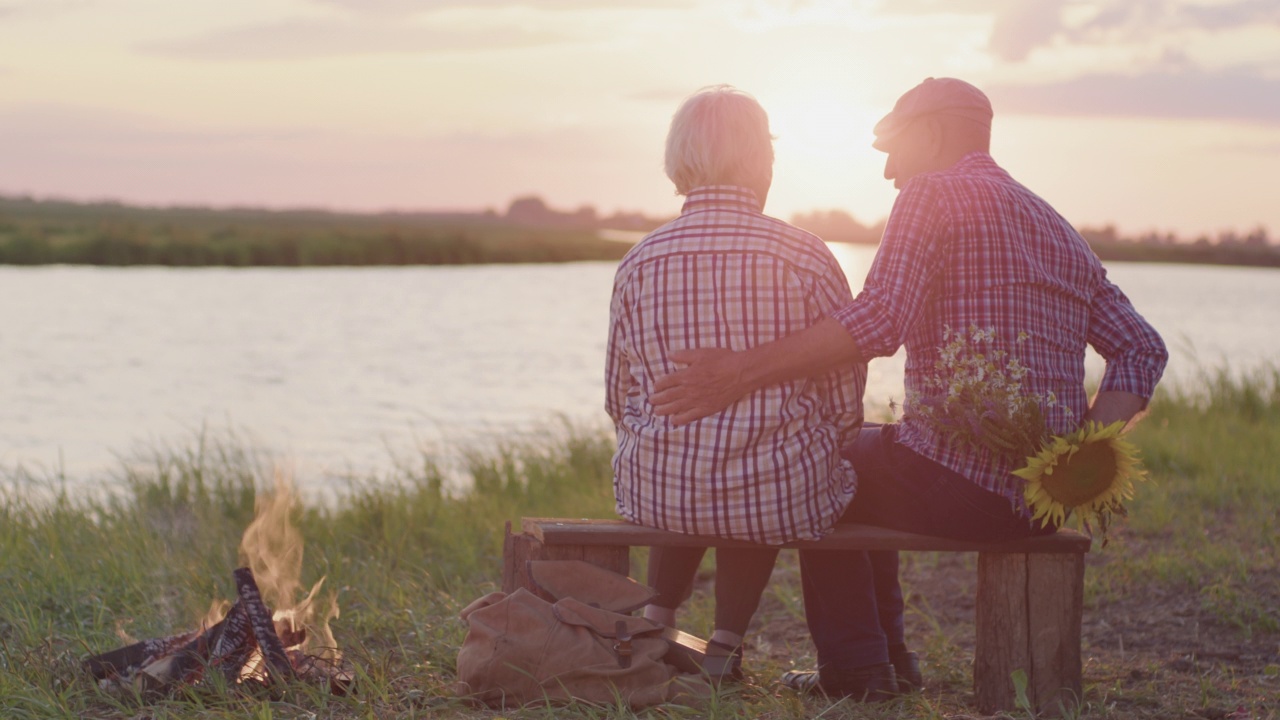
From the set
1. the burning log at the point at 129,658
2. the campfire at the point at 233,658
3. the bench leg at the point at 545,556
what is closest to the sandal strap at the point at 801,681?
the bench leg at the point at 545,556

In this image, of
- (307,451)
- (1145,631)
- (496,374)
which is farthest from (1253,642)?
(496,374)

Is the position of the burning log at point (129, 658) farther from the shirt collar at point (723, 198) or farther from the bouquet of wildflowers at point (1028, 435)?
the bouquet of wildflowers at point (1028, 435)

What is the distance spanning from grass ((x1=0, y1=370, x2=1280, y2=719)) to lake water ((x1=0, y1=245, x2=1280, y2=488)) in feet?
3.12

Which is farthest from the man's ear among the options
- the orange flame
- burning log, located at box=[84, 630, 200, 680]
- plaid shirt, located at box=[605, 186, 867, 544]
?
burning log, located at box=[84, 630, 200, 680]

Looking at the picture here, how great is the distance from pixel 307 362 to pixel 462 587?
12.7 meters

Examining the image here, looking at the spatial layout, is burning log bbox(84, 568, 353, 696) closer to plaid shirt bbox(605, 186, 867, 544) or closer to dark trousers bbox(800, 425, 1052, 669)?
plaid shirt bbox(605, 186, 867, 544)

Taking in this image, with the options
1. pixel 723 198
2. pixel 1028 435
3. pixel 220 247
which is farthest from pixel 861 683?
pixel 220 247

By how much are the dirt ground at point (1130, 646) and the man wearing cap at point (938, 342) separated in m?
0.43

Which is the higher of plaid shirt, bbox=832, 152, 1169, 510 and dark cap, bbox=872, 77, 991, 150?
dark cap, bbox=872, 77, 991, 150

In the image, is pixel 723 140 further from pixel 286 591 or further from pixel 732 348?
pixel 286 591

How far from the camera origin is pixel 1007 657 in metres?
3.19

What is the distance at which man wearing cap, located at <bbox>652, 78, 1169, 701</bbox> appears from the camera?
9.62 feet

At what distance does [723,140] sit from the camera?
3.01 meters

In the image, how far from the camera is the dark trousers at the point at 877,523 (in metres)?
3.09
